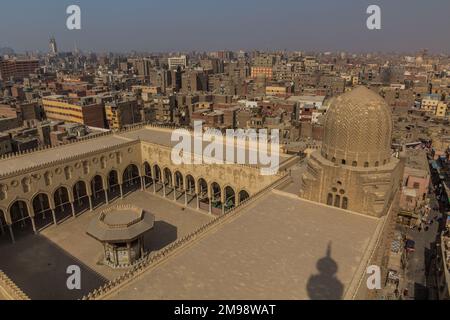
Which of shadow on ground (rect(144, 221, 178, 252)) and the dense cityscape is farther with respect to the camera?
shadow on ground (rect(144, 221, 178, 252))

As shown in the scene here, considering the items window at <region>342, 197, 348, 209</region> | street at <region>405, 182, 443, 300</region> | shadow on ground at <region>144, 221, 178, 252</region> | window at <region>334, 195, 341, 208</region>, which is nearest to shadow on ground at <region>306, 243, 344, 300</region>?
window at <region>342, 197, 348, 209</region>

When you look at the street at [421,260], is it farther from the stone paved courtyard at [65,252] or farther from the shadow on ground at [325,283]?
the stone paved courtyard at [65,252]

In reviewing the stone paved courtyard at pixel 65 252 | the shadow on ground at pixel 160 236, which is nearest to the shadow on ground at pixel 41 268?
the stone paved courtyard at pixel 65 252

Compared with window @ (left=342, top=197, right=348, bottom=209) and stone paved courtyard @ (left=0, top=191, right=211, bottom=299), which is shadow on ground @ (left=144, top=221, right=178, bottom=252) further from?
window @ (left=342, top=197, right=348, bottom=209)

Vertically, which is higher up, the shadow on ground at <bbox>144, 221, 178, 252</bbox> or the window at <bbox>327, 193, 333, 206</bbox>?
the window at <bbox>327, 193, 333, 206</bbox>

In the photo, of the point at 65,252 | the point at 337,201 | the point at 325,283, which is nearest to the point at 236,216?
the point at 337,201
